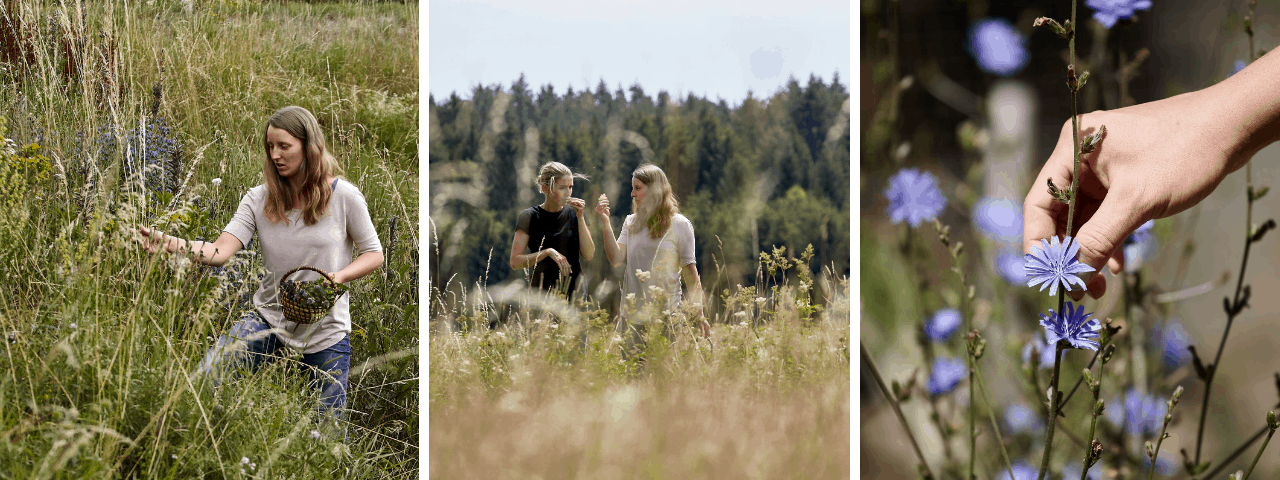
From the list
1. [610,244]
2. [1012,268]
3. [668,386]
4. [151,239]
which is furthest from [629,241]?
[151,239]

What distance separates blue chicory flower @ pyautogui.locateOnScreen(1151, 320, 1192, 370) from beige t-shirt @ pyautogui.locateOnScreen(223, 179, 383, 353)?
7.68ft

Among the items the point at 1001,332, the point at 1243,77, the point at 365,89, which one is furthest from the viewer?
the point at 365,89

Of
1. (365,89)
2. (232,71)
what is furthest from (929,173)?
(232,71)

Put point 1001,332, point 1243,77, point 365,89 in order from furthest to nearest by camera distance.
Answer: point 365,89 < point 1001,332 < point 1243,77

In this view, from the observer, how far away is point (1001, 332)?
6.75ft

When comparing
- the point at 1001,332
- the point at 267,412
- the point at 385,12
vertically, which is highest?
the point at 385,12

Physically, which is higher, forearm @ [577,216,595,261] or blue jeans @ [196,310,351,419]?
forearm @ [577,216,595,261]

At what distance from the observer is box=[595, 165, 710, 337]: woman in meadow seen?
207 cm

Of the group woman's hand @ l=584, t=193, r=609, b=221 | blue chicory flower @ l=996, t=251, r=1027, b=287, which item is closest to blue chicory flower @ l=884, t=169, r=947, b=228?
blue chicory flower @ l=996, t=251, r=1027, b=287

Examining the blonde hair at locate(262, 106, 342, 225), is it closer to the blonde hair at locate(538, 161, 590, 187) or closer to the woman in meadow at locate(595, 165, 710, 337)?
the blonde hair at locate(538, 161, 590, 187)

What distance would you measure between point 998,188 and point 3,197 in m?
3.05

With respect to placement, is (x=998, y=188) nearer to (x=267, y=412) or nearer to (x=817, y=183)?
(x=817, y=183)

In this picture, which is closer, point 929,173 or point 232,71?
point 929,173

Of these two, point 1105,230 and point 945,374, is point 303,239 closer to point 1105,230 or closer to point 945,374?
point 945,374
